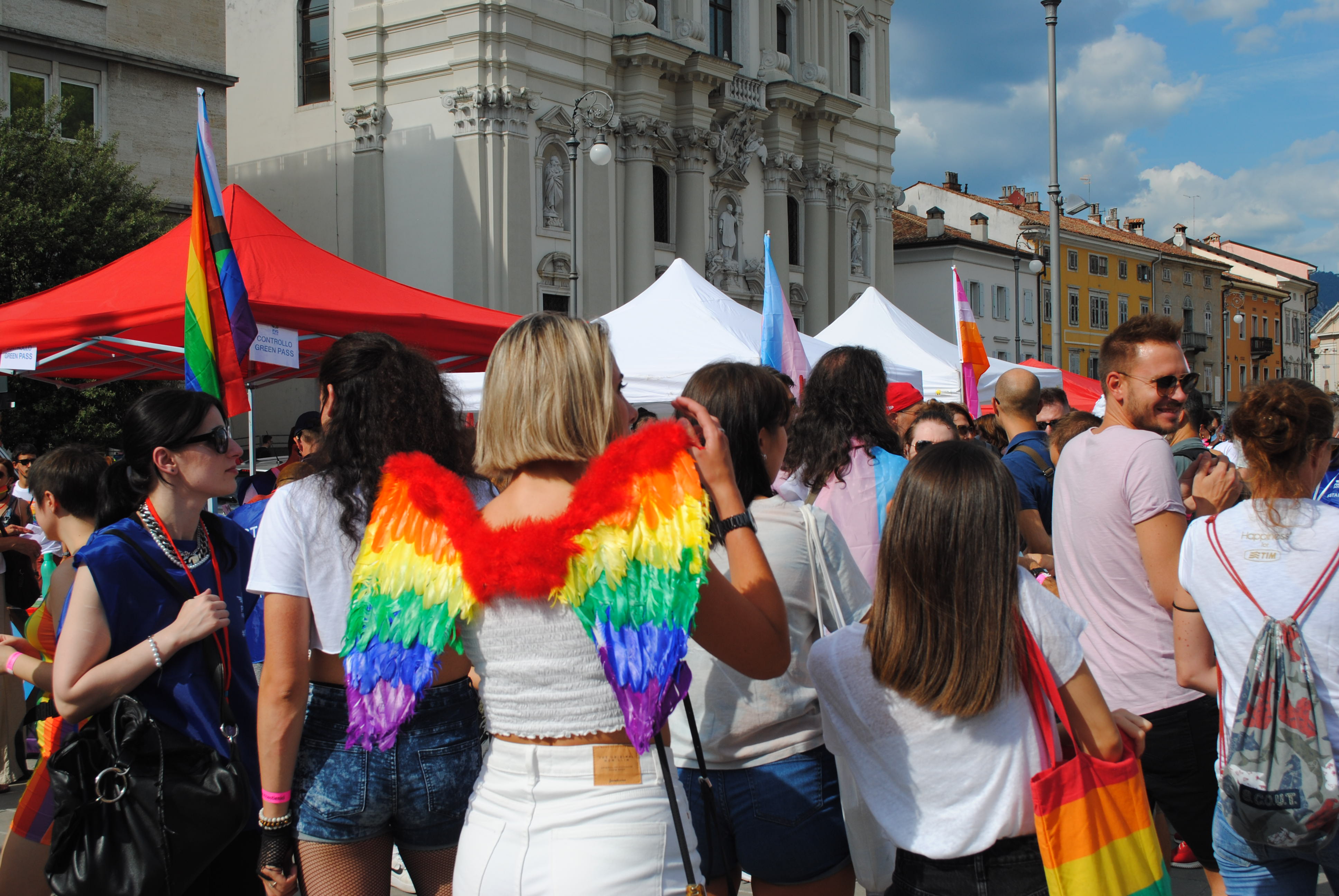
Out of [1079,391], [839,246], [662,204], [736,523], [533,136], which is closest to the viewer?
[736,523]

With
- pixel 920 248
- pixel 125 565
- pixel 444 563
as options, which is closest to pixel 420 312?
pixel 125 565

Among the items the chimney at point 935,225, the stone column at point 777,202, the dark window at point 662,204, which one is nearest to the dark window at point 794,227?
the stone column at point 777,202

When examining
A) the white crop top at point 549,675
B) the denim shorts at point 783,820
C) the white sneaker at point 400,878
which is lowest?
the white sneaker at point 400,878

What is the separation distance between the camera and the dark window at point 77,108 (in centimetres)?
2306

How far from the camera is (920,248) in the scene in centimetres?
5019

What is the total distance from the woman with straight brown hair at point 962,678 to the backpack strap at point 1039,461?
10.3 ft

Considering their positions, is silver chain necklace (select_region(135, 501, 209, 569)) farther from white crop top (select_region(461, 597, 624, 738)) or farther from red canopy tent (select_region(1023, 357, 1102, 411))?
red canopy tent (select_region(1023, 357, 1102, 411))

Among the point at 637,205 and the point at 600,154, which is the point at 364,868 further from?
the point at 637,205

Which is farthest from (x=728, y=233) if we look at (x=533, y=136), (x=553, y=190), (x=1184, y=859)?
(x=1184, y=859)

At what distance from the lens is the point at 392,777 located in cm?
268

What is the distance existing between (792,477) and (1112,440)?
124 cm

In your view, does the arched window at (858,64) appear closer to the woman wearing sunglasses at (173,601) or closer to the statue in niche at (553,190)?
the statue in niche at (553,190)

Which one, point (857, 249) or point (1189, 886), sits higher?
point (857, 249)

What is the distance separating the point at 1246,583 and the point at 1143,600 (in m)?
0.67
